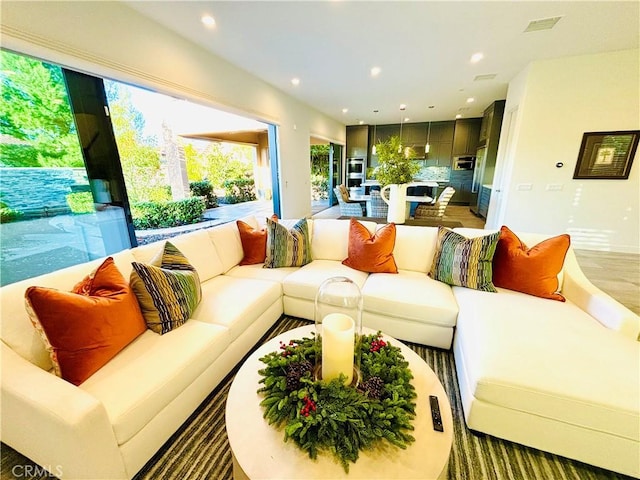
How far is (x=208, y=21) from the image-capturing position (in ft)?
8.56

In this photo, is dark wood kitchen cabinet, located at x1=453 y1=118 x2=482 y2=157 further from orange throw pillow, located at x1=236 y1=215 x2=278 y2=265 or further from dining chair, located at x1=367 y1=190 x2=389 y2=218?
orange throw pillow, located at x1=236 y1=215 x2=278 y2=265

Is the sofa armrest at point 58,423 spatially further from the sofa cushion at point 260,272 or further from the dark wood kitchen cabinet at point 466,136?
the dark wood kitchen cabinet at point 466,136

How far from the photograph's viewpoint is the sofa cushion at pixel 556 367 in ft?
3.48

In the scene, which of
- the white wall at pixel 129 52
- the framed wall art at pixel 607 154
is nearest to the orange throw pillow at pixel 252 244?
the white wall at pixel 129 52

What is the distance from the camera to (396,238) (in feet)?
7.95

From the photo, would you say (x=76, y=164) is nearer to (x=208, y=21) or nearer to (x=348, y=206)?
(x=208, y=21)

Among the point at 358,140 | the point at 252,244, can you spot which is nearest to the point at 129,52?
the point at 252,244

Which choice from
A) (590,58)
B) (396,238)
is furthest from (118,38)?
(590,58)

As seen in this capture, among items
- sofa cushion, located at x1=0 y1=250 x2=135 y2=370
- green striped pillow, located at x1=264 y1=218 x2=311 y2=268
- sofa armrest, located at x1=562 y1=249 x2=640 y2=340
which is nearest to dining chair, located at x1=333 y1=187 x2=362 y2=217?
green striped pillow, located at x1=264 y1=218 x2=311 y2=268

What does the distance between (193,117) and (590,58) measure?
594cm

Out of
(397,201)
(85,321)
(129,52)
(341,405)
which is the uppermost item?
(129,52)

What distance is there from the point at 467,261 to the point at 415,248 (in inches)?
18.6

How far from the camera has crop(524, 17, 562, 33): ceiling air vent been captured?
2684mm

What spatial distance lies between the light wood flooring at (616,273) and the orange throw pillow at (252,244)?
3759 millimetres
